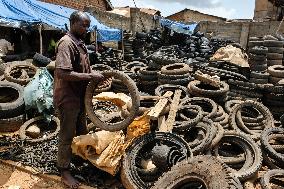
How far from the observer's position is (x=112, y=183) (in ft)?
15.5

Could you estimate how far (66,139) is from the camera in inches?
183

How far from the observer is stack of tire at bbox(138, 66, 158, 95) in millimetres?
9664

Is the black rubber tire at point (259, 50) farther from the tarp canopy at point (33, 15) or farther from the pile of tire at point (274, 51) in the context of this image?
the tarp canopy at point (33, 15)

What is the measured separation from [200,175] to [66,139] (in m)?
2.10

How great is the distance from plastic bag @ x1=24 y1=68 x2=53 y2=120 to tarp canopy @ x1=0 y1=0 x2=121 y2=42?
603cm

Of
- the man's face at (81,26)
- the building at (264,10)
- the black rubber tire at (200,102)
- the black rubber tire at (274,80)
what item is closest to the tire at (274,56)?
the black rubber tire at (274,80)

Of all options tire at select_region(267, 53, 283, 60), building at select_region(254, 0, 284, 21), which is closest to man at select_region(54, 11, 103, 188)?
tire at select_region(267, 53, 283, 60)

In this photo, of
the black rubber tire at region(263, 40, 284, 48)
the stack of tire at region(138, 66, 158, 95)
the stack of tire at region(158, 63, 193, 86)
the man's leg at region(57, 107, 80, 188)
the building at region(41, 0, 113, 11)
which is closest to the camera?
the man's leg at region(57, 107, 80, 188)

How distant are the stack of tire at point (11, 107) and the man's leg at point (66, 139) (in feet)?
9.42

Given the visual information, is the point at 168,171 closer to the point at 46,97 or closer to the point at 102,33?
the point at 46,97

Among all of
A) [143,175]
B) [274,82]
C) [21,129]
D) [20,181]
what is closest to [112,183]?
[143,175]

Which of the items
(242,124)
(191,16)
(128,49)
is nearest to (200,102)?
(242,124)

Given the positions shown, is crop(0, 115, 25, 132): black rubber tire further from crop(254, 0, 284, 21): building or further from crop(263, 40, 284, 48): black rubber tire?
crop(254, 0, 284, 21): building

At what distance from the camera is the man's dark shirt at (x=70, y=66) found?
426 cm
